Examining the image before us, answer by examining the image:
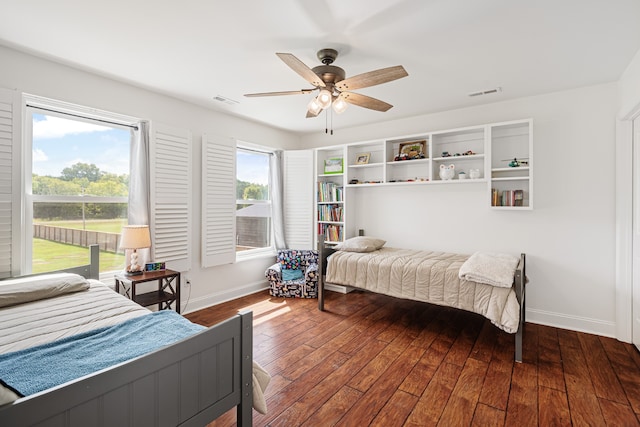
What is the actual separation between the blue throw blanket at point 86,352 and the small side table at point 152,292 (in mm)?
1356

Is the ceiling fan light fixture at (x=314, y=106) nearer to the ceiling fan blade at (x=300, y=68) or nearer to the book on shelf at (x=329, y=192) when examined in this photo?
the ceiling fan blade at (x=300, y=68)

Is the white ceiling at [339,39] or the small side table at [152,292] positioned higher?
the white ceiling at [339,39]

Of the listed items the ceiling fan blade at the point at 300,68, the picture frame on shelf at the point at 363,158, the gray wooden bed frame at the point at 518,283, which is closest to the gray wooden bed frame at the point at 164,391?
the ceiling fan blade at the point at 300,68

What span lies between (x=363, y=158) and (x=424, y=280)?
86.6 inches

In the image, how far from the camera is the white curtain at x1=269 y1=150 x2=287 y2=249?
16.0ft

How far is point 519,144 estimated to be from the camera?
3.51m

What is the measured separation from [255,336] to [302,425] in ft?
4.31

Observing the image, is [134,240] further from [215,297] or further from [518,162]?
[518,162]

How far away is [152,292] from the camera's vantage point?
335cm

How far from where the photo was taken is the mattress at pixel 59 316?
5.04ft

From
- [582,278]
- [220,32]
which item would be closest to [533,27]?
[220,32]

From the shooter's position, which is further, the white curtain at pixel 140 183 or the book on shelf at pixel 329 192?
the book on shelf at pixel 329 192

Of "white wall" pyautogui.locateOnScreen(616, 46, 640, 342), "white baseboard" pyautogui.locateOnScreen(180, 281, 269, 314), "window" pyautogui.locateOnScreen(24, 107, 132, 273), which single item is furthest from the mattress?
"white wall" pyautogui.locateOnScreen(616, 46, 640, 342)

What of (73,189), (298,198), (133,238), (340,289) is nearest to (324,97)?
(133,238)
